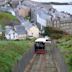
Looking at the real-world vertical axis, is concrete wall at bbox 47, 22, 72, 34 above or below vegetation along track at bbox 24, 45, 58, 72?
below

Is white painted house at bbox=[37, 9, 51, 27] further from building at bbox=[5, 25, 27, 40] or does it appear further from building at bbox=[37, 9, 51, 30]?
building at bbox=[5, 25, 27, 40]

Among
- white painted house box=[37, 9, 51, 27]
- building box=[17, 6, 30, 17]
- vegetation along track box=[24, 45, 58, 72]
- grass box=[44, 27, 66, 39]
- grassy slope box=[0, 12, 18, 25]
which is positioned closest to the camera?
vegetation along track box=[24, 45, 58, 72]

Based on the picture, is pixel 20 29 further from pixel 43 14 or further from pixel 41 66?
pixel 41 66

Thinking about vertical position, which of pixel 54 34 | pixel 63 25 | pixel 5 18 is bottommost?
pixel 63 25

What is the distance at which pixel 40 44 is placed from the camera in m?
53.8

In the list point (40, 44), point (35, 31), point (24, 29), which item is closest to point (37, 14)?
point (35, 31)

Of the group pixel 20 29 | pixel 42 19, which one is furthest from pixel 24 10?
pixel 20 29

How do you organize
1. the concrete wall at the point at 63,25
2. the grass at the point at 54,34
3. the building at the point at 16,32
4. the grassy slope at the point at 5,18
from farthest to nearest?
the concrete wall at the point at 63,25, the grassy slope at the point at 5,18, the building at the point at 16,32, the grass at the point at 54,34

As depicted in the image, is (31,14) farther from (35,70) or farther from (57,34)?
(35,70)

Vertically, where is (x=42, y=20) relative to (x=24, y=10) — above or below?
above

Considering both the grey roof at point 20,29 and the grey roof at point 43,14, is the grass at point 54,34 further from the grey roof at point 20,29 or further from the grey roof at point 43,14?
the grey roof at point 43,14

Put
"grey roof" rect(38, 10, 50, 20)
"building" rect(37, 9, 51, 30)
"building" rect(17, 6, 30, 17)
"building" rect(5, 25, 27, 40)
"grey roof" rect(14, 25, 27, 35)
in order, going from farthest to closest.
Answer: "building" rect(17, 6, 30, 17)
"grey roof" rect(38, 10, 50, 20)
"building" rect(37, 9, 51, 30)
"grey roof" rect(14, 25, 27, 35)
"building" rect(5, 25, 27, 40)

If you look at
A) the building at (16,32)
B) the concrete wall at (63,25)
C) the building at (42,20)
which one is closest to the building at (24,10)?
the building at (42,20)

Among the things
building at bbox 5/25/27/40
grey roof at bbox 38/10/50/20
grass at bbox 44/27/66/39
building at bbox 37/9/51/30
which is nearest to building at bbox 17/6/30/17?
grey roof at bbox 38/10/50/20
